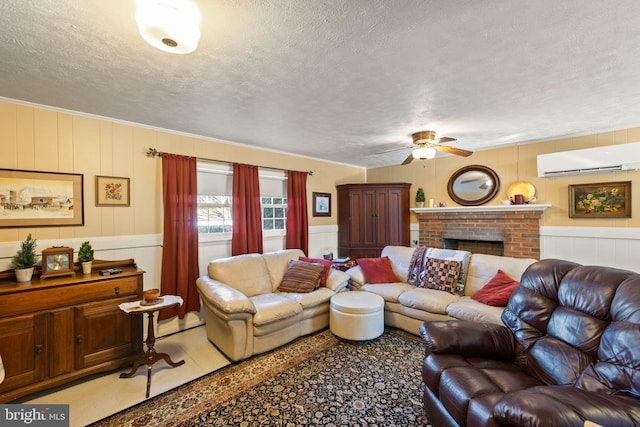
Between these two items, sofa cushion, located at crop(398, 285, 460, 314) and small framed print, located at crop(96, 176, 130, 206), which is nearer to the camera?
small framed print, located at crop(96, 176, 130, 206)

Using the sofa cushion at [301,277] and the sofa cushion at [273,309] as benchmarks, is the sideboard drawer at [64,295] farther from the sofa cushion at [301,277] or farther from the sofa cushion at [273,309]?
the sofa cushion at [301,277]

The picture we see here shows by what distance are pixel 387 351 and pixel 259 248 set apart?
2.13m

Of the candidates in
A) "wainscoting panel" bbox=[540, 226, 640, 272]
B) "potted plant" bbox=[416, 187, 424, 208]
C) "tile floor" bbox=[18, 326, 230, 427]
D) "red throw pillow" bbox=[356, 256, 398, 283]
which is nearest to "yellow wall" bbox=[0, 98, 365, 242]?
"tile floor" bbox=[18, 326, 230, 427]

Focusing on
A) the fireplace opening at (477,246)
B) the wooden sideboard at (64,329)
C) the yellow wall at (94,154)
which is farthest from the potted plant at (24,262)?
the fireplace opening at (477,246)

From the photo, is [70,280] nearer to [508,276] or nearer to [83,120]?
[83,120]

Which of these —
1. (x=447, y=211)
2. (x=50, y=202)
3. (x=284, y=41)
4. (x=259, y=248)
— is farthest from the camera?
(x=447, y=211)

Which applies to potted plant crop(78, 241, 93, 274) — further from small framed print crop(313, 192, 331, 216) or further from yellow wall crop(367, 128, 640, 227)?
yellow wall crop(367, 128, 640, 227)

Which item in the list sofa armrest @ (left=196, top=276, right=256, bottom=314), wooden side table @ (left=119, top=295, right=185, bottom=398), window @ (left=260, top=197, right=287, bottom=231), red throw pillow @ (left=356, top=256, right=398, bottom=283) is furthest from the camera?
window @ (left=260, top=197, right=287, bottom=231)

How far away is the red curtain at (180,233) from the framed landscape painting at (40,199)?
76cm

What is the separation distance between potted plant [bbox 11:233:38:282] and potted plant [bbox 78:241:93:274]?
11.7 inches

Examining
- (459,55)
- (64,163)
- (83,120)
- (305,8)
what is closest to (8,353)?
(64,163)

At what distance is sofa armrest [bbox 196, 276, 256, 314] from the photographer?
246cm

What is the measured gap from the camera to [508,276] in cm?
291

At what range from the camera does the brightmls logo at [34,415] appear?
1.83 m
